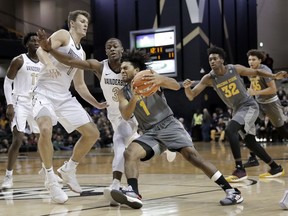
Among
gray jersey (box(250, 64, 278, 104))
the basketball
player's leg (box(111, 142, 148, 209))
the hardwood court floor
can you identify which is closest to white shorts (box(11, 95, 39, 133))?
the hardwood court floor

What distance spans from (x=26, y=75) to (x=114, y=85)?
2141 millimetres

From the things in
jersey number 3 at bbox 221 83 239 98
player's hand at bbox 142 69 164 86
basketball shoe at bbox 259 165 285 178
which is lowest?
basketball shoe at bbox 259 165 285 178

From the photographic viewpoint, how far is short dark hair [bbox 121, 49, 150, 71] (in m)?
5.43

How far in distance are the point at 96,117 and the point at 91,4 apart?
632 cm

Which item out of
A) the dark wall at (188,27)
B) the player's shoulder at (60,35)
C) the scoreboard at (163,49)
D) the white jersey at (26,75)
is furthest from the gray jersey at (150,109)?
the dark wall at (188,27)

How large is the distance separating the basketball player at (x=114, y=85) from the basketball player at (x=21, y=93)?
1.82 meters

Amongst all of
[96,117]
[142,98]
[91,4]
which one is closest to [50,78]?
[142,98]

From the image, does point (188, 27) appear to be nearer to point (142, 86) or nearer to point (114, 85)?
point (114, 85)

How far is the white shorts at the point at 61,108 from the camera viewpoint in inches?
228

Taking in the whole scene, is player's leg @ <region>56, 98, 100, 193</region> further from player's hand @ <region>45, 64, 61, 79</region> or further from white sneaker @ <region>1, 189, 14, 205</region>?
white sneaker @ <region>1, 189, 14, 205</region>

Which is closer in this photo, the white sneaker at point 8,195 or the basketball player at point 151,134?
the basketball player at point 151,134

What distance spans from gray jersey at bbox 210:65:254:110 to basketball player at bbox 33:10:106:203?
6.87 feet

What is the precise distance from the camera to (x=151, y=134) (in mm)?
5410

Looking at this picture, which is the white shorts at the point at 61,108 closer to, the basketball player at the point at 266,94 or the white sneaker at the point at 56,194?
the white sneaker at the point at 56,194
